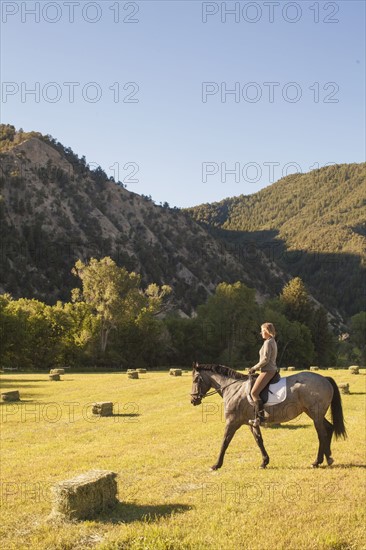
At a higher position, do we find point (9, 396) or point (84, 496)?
point (84, 496)

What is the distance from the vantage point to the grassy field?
924 cm

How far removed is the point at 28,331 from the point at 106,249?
329 feet

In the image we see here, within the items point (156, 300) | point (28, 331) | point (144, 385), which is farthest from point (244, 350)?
point (144, 385)

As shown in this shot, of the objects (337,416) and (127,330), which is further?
(127,330)

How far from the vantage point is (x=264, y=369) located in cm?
1438

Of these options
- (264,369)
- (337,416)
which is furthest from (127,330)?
(264,369)

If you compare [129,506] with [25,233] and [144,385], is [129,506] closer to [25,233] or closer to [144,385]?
[144,385]

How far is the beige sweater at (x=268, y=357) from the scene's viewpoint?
1417cm

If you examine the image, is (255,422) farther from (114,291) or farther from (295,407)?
(114,291)

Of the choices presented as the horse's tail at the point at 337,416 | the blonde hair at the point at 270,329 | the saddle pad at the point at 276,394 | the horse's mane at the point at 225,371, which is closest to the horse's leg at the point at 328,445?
the horse's tail at the point at 337,416

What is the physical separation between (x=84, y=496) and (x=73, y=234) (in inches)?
6210

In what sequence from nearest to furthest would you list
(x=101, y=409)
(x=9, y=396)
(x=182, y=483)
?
(x=182, y=483) → (x=101, y=409) → (x=9, y=396)

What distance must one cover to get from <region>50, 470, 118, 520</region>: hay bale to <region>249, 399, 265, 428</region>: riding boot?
4.93m


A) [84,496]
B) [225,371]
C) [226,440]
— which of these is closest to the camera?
[84,496]
